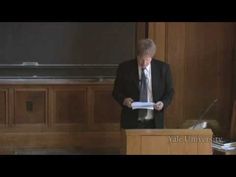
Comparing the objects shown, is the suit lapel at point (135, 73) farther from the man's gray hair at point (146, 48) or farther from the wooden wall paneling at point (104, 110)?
the wooden wall paneling at point (104, 110)

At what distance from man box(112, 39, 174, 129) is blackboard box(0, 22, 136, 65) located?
1752mm

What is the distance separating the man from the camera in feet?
14.0

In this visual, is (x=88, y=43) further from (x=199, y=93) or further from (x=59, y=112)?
(x=199, y=93)

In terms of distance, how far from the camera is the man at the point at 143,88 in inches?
168

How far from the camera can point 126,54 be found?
20.3 ft

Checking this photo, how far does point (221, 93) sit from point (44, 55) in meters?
2.00

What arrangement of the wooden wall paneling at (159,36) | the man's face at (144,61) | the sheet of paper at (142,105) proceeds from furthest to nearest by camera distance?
the wooden wall paneling at (159,36) < the man's face at (144,61) < the sheet of paper at (142,105)

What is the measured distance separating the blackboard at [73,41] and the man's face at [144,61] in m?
1.82

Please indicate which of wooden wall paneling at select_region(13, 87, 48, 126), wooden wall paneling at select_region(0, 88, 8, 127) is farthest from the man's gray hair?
wooden wall paneling at select_region(0, 88, 8, 127)

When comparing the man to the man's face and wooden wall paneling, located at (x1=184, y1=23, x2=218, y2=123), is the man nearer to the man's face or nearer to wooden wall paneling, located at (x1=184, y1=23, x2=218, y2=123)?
the man's face

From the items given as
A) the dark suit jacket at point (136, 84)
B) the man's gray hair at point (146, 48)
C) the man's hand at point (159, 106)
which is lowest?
the man's hand at point (159, 106)

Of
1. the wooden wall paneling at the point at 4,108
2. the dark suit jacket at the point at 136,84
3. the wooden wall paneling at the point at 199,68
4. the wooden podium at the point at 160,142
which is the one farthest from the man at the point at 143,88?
the wooden wall paneling at the point at 4,108
